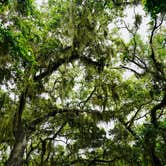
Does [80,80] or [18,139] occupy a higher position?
[80,80]

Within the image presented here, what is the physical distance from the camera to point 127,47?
12344 mm

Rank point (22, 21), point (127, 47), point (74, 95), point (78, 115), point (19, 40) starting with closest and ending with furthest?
point (19, 40), point (22, 21), point (78, 115), point (127, 47), point (74, 95)

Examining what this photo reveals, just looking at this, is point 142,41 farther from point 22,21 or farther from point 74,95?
point 22,21

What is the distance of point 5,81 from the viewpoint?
29.8ft

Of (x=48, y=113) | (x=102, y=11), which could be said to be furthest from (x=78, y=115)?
(x=102, y=11)

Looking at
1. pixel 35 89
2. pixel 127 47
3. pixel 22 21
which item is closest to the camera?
pixel 22 21

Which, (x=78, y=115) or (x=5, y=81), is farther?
(x=78, y=115)

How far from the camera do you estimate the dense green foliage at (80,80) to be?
8969 mm

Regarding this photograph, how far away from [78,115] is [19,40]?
13.4 feet

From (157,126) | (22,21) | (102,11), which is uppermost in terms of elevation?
(102,11)

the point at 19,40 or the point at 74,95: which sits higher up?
the point at 74,95

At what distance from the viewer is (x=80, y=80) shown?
14023 millimetres

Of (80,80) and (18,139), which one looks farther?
(80,80)

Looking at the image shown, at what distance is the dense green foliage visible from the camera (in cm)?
897
